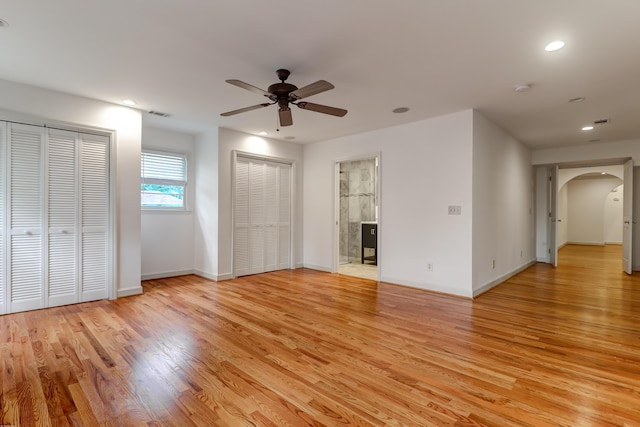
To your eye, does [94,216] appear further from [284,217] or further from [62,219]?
[284,217]

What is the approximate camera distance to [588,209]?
1150 cm

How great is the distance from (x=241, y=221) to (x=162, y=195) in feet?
4.83

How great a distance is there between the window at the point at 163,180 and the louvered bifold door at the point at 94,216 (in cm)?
116

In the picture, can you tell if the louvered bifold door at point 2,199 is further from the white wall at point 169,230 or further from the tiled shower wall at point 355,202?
the tiled shower wall at point 355,202

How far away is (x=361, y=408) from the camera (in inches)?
73.0

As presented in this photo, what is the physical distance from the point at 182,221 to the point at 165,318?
264 cm

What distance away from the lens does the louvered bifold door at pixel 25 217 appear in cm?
352

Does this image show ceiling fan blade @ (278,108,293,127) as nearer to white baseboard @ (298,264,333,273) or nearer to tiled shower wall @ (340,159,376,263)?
white baseboard @ (298,264,333,273)

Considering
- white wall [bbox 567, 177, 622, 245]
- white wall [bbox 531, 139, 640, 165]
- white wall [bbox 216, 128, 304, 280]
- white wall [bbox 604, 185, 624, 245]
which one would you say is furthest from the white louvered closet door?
white wall [bbox 604, 185, 624, 245]

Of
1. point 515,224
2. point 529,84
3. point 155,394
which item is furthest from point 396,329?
point 515,224

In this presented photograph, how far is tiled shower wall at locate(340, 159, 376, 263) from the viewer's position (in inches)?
291

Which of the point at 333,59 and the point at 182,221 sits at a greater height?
the point at 333,59

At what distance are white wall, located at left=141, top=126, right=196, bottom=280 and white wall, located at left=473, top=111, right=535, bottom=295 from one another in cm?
485

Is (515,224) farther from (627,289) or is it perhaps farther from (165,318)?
(165,318)
